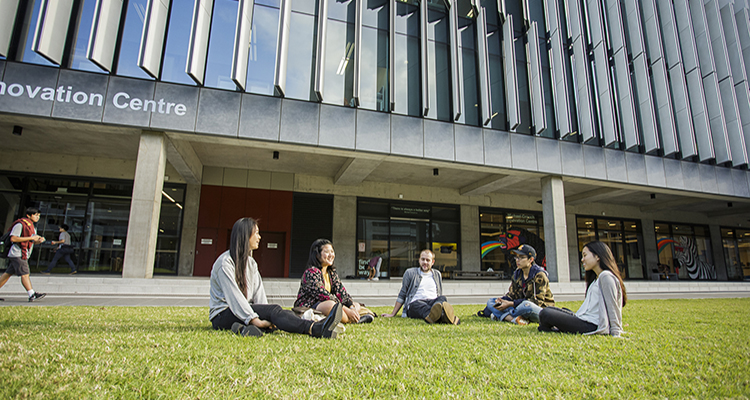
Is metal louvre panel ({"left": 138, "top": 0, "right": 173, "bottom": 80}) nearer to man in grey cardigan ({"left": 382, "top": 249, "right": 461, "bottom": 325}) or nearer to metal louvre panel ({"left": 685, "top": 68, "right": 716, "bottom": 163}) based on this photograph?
man in grey cardigan ({"left": 382, "top": 249, "right": 461, "bottom": 325})

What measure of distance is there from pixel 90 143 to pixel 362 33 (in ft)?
35.4

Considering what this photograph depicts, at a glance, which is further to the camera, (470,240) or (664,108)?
(470,240)

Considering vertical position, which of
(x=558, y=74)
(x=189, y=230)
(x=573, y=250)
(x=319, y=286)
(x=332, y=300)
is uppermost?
(x=558, y=74)

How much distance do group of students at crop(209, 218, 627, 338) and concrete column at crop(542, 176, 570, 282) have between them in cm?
1026

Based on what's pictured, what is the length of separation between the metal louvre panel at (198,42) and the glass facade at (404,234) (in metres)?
9.47

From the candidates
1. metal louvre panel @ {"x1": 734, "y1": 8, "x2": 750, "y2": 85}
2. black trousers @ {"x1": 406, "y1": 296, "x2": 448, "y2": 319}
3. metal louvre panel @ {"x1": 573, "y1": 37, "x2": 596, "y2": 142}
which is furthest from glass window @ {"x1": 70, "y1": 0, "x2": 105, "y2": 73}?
metal louvre panel @ {"x1": 734, "y1": 8, "x2": 750, "y2": 85}

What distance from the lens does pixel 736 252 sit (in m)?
25.9

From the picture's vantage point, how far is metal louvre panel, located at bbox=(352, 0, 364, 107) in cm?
1244

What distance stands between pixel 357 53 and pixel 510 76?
6.29 meters

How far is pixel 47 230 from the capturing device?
48.4 feet

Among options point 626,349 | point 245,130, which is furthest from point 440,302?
point 245,130

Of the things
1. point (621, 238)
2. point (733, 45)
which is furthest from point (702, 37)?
point (621, 238)

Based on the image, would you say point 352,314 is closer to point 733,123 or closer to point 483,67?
point 483,67

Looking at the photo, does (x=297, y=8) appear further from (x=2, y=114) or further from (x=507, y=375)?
(x=507, y=375)
